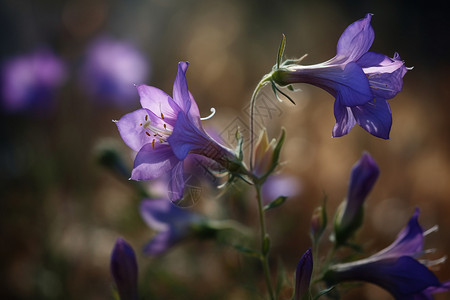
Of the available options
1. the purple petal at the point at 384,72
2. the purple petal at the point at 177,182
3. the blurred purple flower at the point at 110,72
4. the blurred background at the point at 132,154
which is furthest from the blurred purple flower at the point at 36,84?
the purple petal at the point at 384,72

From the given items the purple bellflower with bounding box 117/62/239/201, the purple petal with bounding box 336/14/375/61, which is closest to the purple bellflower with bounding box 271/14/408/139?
the purple petal with bounding box 336/14/375/61

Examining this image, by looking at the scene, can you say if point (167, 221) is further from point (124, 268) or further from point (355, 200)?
point (355, 200)

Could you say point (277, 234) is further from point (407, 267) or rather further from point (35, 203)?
point (35, 203)

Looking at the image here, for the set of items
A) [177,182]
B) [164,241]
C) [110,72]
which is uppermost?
[177,182]

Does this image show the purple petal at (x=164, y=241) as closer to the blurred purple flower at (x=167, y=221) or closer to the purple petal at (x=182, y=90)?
the blurred purple flower at (x=167, y=221)

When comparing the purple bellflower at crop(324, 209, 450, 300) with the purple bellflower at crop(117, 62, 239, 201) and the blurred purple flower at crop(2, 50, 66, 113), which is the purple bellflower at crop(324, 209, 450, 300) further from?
the blurred purple flower at crop(2, 50, 66, 113)

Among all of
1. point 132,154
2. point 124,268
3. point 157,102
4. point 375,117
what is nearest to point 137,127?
point 157,102

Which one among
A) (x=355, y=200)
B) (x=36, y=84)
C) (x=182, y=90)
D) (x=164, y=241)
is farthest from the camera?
(x=36, y=84)
